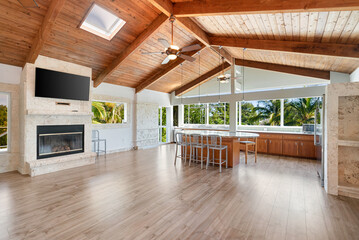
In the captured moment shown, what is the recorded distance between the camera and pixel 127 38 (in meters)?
4.77

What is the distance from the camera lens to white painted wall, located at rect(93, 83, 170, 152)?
21.9 ft

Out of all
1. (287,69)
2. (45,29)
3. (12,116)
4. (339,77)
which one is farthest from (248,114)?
(12,116)

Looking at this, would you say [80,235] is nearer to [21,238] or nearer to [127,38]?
[21,238]

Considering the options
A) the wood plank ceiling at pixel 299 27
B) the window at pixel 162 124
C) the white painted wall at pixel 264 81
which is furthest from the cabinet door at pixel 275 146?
the window at pixel 162 124

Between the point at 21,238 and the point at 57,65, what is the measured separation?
417 cm

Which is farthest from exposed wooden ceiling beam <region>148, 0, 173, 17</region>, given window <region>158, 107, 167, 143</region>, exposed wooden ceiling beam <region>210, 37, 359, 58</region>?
window <region>158, 107, 167, 143</region>

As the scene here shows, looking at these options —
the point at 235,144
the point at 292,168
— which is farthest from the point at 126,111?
the point at 292,168

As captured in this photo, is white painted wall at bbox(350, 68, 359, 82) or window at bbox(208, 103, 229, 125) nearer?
white painted wall at bbox(350, 68, 359, 82)

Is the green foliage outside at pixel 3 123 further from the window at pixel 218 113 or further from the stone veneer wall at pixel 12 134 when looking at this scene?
the window at pixel 218 113

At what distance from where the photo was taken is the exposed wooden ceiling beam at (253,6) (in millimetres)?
2416

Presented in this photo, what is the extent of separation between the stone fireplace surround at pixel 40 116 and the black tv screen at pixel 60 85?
0.15 m

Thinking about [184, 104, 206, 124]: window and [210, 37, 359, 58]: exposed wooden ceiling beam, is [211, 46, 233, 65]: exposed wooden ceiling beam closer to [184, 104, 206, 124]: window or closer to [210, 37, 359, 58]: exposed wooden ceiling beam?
[210, 37, 359, 58]: exposed wooden ceiling beam

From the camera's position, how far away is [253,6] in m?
2.91

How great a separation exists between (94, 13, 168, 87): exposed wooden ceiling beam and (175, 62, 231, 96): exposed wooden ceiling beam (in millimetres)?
4421
